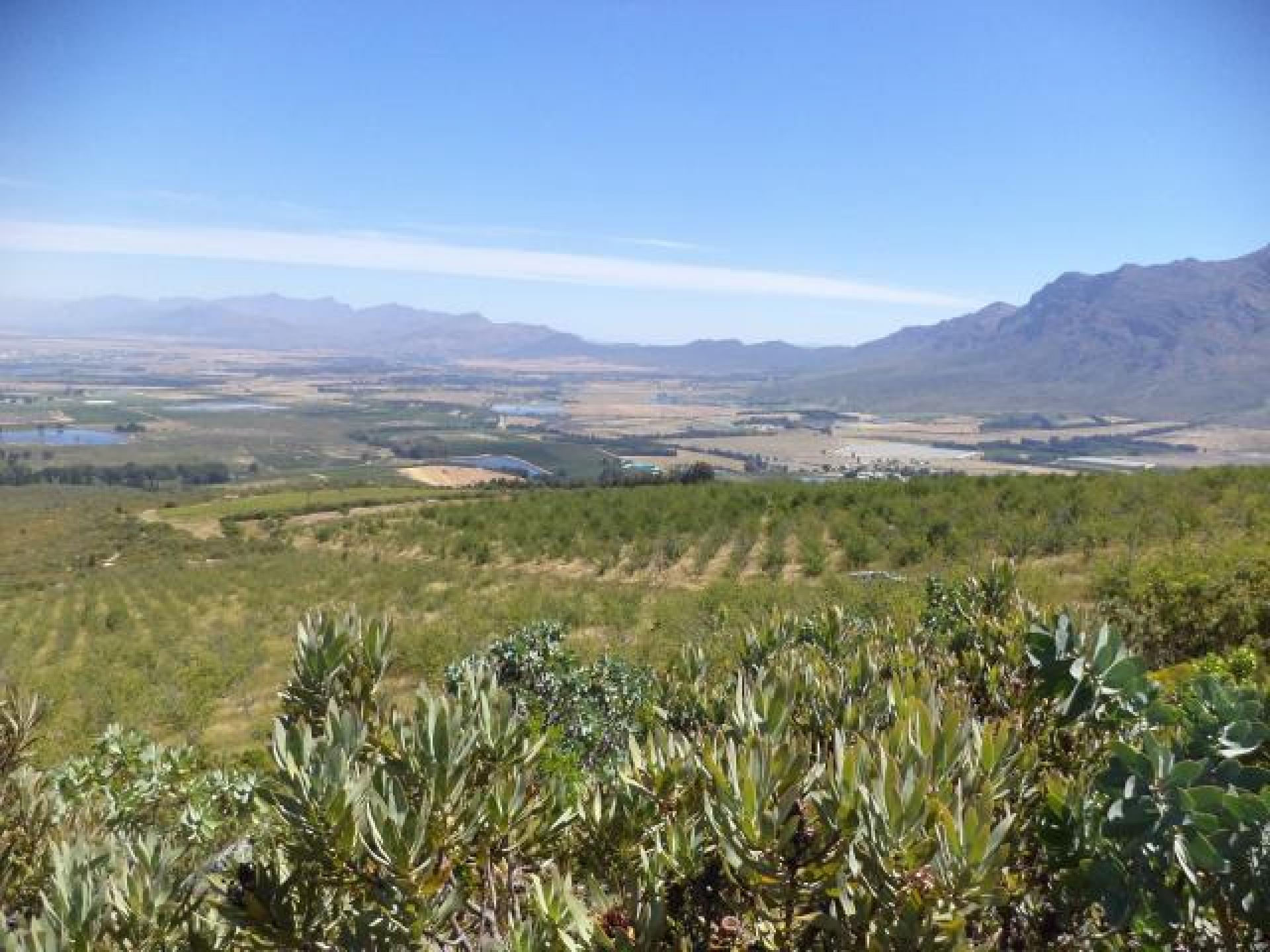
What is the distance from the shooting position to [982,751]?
2.14 metres

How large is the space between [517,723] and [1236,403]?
18983 centimetres

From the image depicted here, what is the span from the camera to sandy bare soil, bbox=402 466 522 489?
68188mm

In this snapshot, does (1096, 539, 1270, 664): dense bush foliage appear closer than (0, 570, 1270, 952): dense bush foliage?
No

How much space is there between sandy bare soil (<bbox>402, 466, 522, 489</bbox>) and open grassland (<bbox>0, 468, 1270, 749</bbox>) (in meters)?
33.9

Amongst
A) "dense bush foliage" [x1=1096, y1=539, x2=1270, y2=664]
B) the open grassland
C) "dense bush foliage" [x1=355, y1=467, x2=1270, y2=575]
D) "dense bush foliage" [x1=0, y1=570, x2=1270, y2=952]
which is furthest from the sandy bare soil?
"dense bush foliage" [x1=0, y1=570, x2=1270, y2=952]

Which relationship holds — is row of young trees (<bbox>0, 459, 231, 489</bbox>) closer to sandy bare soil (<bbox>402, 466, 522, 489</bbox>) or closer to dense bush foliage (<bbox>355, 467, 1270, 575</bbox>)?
sandy bare soil (<bbox>402, 466, 522, 489</bbox>)

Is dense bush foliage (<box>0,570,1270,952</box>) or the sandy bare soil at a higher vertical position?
dense bush foliage (<box>0,570,1270,952</box>)

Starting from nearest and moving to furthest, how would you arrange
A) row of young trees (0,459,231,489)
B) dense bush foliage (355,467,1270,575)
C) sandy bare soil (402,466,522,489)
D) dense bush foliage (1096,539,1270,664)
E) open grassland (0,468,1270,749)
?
dense bush foliage (1096,539,1270,664) → open grassland (0,468,1270,749) → dense bush foliage (355,467,1270,575) → sandy bare soil (402,466,522,489) → row of young trees (0,459,231,489)

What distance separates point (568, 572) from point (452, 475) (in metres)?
54.6

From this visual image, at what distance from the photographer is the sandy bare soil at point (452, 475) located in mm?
68188

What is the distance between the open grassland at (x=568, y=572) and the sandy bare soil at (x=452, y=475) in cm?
3390

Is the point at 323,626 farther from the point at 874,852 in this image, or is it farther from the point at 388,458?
the point at 388,458

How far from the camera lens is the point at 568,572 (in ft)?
73.8

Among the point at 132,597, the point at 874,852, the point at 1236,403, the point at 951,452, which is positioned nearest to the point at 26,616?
the point at 132,597
